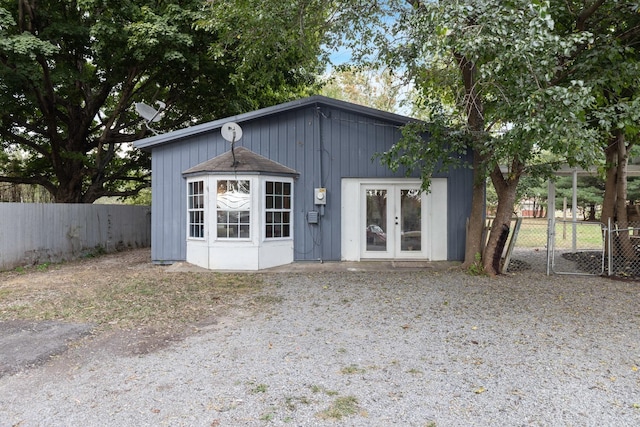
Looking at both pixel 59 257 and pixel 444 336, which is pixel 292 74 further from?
pixel 444 336

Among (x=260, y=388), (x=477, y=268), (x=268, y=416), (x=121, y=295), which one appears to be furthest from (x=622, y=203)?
(x=121, y=295)

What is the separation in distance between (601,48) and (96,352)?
815cm

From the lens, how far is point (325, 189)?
28.5 ft

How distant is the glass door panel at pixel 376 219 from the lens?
879 cm

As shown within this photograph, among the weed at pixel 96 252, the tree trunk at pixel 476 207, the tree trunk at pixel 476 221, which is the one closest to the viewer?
the tree trunk at pixel 476 207

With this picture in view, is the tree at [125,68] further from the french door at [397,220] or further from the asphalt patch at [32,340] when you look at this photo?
the asphalt patch at [32,340]

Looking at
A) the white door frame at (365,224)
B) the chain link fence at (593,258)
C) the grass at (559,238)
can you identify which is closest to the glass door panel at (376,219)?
the white door frame at (365,224)

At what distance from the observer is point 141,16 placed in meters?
10.1

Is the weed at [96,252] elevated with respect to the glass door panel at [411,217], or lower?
lower

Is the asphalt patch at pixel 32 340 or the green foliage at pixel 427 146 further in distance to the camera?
the green foliage at pixel 427 146

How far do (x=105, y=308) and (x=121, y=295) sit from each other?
782mm

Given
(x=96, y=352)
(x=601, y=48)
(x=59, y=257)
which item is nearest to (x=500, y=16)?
(x=601, y=48)

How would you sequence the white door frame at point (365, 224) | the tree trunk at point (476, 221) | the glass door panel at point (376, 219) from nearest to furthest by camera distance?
the tree trunk at point (476, 221) < the white door frame at point (365, 224) < the glass door panel at point (376, 219)

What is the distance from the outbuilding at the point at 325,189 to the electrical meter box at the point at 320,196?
0.02 m
